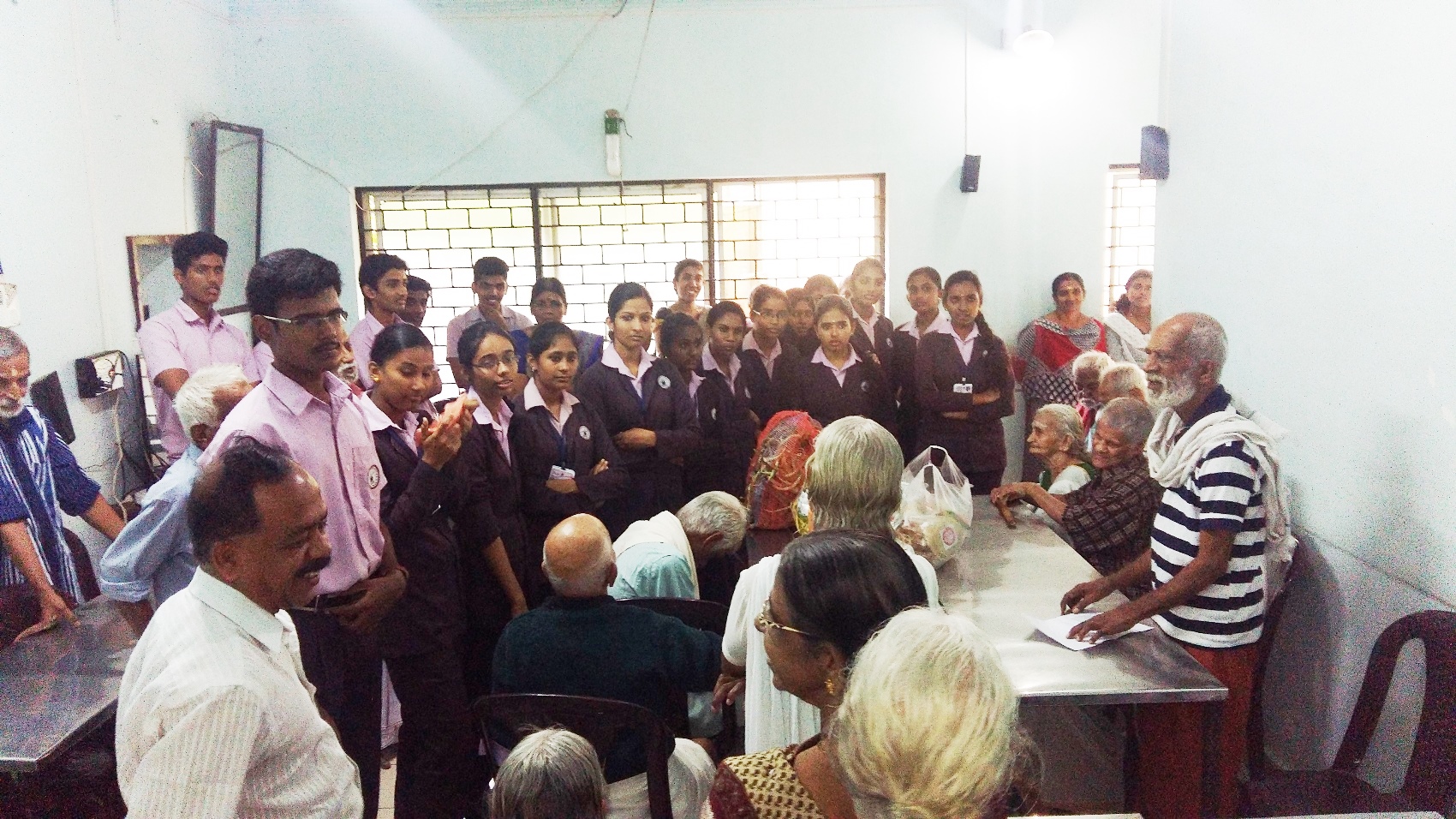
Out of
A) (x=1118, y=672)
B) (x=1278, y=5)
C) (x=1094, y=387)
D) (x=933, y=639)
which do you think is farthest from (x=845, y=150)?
(x=933, y=639)

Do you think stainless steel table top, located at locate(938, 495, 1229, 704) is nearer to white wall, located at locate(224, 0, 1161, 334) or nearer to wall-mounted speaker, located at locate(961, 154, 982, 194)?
wall-mounted speaker, located at locate(961, 154, 982, 194)

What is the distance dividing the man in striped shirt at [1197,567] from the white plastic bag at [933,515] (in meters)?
0.45

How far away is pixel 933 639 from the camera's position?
47.3 inches

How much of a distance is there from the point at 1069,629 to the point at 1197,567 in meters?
0.43

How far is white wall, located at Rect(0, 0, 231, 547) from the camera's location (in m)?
4.31

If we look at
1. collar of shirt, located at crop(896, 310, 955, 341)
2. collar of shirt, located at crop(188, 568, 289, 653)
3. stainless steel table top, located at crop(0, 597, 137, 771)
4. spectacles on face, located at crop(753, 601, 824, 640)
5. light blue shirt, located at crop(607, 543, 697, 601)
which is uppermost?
collar of shirt, located at crop(896, 310, 955, 341)

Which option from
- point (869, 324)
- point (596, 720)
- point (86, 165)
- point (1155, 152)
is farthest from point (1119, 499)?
point (86, 165)

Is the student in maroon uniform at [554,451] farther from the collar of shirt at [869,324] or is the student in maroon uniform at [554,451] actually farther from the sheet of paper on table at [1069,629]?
the collar of shirt at [869,324]

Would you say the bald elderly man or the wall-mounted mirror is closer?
the bald elderly man

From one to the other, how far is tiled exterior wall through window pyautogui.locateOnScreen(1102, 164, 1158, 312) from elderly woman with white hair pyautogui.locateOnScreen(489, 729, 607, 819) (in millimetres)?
6303

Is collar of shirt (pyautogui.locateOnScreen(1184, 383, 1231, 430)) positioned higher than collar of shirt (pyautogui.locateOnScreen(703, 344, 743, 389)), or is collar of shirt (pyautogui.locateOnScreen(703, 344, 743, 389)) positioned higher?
collar of shirt (pyautogui.locateOnScreen(1184, 383, 1231, 430))

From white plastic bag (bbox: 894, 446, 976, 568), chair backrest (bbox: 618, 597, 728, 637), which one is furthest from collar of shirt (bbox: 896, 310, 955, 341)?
chair backrest (bbox: 618, 597, 728, 637)

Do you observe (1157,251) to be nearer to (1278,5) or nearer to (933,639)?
(1278,5)

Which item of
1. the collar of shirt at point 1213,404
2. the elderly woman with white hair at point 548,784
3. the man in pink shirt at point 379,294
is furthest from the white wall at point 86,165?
the collar of shirt at point 1213,404
